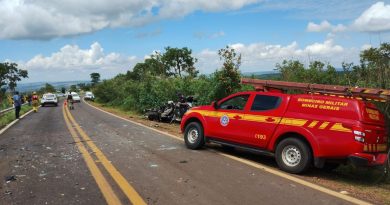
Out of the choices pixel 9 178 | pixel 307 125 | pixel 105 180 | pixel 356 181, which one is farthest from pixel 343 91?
pixel 9 178

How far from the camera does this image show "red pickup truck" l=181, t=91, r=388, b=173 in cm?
796

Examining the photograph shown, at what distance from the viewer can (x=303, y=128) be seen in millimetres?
8625

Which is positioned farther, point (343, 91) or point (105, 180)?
point (343, 91)

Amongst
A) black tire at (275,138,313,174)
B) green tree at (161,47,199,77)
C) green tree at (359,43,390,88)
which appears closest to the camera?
black tire at (275,138,313,174)

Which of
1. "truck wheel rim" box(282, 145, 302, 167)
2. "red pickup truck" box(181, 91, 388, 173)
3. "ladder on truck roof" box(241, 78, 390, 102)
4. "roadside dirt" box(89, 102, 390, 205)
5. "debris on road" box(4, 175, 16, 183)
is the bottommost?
"roadside dirt" box(89, 102, 390, 205)

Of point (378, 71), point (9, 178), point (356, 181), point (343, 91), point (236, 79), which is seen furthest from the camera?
point (236, 79)

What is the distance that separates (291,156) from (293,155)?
0.05 metres

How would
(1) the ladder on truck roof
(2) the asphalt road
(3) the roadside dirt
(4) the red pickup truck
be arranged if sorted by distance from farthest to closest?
1. (1) the ladder on truck roof
2. (4) the red pickup truck
3. (3) the roadside dirt
4. (2) the asphalt road

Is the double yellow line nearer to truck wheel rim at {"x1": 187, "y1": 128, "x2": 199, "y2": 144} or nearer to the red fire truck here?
truck wheel rim at {"x1": 187, "y1": 128, "x2": 199, "y2": 144}

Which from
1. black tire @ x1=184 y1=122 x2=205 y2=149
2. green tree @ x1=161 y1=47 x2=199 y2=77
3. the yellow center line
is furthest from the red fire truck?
green tree @ x1=161 y1=47 x2=199 y2=77

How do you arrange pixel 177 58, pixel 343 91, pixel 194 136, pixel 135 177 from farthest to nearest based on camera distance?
pixel 177 58, pixel 194 136, pixel 343 91, pixel 135 177

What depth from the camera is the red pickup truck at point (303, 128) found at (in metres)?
7.96

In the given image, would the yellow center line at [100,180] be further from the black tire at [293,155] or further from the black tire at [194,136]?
the black tire at [293,155]

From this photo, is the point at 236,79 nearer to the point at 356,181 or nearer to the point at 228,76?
the point at 228,76
